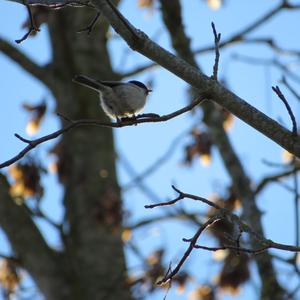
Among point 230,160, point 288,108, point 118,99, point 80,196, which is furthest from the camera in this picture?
point 80,196

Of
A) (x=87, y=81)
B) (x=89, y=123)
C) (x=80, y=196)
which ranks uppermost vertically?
(x=80, y=196)

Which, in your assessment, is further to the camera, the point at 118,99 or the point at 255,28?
the point at 255,28

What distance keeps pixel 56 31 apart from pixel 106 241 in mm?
2333

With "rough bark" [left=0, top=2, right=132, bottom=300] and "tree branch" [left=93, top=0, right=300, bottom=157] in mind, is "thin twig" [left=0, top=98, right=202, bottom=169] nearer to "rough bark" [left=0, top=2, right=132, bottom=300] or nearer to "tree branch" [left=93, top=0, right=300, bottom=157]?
"tree branch" [left=93, top=0, right=300, bottom=157]

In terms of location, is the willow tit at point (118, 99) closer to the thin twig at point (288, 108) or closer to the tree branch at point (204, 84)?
the tree branch at point (204, 84)

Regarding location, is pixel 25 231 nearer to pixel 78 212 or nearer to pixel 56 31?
pixel 78 212

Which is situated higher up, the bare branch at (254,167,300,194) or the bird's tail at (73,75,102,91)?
the bare branch at (254,167,300,194)

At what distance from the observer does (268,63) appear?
16.4 ft

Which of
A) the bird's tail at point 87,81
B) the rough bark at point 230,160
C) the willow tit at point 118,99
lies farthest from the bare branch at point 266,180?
the bird's tail at point 87,81

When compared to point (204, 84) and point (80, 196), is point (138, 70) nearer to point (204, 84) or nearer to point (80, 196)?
point (80, 196)

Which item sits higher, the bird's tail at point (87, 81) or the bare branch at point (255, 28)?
the bare branch at point (255, 28)

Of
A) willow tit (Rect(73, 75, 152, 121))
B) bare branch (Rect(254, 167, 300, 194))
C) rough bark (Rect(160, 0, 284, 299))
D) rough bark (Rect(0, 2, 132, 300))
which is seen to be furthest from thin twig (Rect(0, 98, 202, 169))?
rough bark (Rect(0, 2, 132, 300))

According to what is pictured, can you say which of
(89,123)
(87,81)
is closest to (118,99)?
(87,81)

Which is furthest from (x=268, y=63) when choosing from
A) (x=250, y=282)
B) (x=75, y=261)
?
(x=75, y=261)
